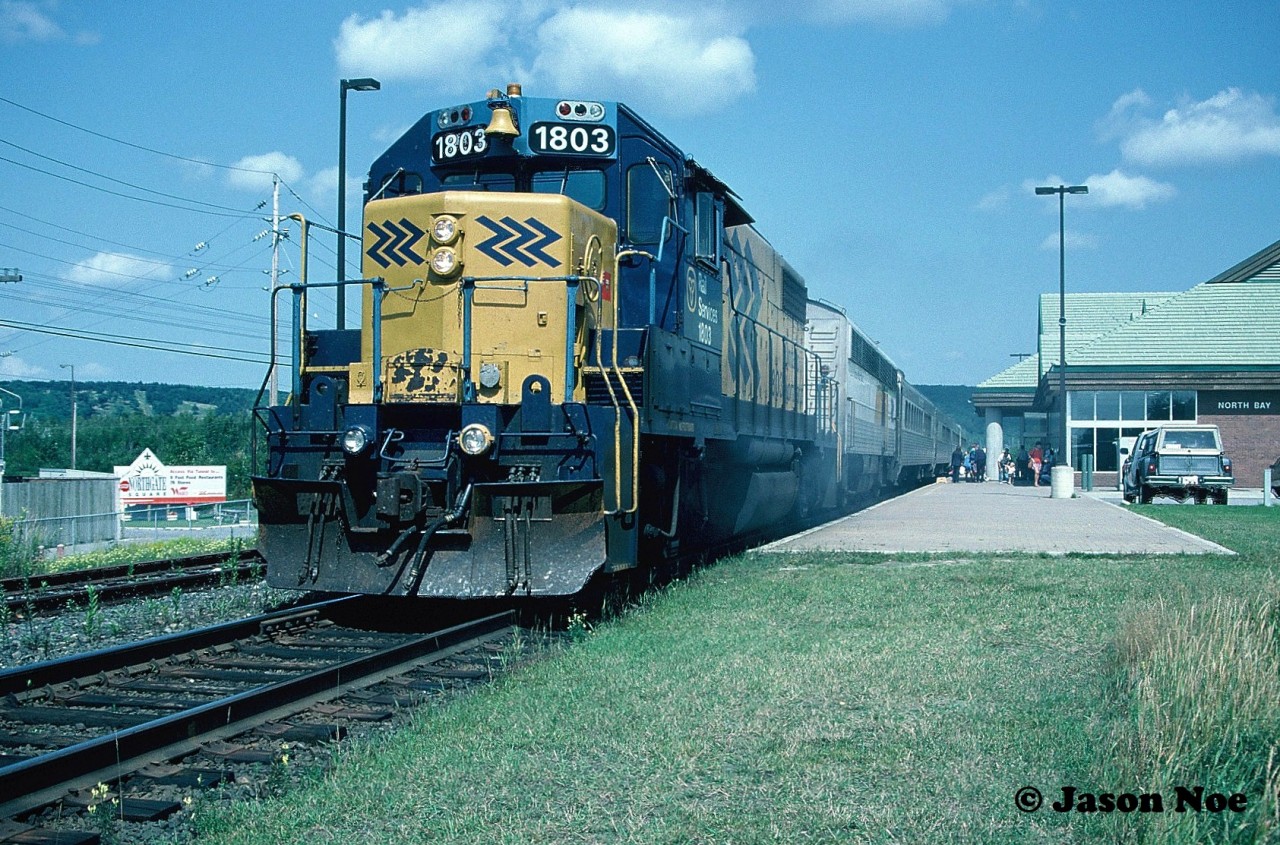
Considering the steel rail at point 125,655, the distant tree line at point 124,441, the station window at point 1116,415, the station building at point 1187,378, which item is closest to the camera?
the steel rail at point 125,655

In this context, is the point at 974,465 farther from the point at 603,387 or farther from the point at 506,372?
the point at 506,372

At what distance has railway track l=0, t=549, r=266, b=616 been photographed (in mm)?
10094

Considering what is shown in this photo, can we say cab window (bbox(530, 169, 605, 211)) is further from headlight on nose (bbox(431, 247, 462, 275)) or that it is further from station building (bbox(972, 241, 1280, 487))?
station building (bbox(972, 241, 1280, 487))

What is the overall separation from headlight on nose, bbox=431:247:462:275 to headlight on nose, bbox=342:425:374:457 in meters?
1.31

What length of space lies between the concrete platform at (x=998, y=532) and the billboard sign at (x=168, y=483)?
2262 cm

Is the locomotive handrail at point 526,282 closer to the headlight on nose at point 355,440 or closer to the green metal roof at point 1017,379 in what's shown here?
the headlight on nose at point 355,440

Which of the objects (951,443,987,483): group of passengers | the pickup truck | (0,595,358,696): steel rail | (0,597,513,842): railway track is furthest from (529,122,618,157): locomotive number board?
(951,443,987,483): group of passengers

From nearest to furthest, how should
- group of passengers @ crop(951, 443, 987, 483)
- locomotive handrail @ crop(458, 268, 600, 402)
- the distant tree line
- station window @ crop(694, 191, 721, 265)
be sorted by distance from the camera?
locomotive handrail @ crop(458, 268, 600, 402)
station window @ crop(694, 191, 721, 265)
group of passengers @ crop(951, 443, 987, 483)
the distant tree line

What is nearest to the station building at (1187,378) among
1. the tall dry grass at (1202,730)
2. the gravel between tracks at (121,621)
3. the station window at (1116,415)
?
the station window at (1116,415)

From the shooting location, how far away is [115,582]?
1181cm

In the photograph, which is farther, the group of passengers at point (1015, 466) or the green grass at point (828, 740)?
A: the group of passengers at point (1015, 466)

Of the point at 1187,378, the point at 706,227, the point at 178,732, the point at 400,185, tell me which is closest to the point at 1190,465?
the point at 1187,378

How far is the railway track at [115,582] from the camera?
10.1 meters

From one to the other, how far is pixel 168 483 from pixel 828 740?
35.3m
